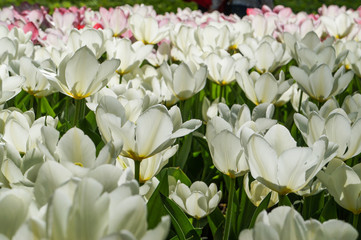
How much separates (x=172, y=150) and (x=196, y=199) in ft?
0.48

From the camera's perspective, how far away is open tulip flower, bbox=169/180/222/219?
58.7 inches

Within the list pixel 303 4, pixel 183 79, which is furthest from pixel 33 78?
pixel 303 4

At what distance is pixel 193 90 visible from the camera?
216 centimetres

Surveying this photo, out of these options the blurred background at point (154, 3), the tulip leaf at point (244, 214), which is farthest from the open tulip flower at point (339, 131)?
the blurred background at point (154, 3)

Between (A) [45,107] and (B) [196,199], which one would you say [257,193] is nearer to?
(B) [196,199]

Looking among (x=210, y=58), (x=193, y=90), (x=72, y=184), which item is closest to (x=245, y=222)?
(x=193, y=90)

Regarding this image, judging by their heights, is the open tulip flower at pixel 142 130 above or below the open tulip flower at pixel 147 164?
above

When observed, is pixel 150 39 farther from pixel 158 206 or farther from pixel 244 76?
pixel 158 206

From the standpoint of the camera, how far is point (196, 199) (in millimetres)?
1491

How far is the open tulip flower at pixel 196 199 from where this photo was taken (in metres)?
1.49

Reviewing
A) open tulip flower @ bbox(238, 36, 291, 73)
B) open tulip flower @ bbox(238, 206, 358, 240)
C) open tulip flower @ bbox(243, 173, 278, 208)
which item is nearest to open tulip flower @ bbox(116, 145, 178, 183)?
open tulip flower @ bbox(243, 173, 278, 208)

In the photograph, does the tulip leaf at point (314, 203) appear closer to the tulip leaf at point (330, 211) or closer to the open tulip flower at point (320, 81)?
the tulip leaf at point (330, 211)

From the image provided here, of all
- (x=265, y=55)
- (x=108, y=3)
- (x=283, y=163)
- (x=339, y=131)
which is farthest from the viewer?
(x=108, y=3)

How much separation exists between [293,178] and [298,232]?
339 millimetres
